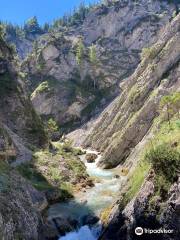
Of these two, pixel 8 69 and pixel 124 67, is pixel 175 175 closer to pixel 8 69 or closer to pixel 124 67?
pixel 8 69

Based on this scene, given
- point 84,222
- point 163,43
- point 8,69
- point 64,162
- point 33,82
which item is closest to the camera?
point 84,222

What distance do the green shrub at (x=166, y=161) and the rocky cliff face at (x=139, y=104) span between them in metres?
44.1

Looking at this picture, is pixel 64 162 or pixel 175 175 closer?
pixel 175 175

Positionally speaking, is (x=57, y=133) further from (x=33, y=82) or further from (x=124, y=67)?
(x=124, y=67)

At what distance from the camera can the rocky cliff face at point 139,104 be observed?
8575 centimetres

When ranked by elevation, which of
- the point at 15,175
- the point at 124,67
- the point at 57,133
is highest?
the point at 124,67

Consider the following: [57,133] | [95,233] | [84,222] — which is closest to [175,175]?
[95,233]

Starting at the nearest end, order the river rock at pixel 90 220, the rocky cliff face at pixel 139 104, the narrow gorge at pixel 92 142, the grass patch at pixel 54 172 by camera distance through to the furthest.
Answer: the narrow gorge at pixel 92 142, the river rock at pixel 90 220, the grass patch at pixel 54 172, the rocky cliff face at pixel 139 104

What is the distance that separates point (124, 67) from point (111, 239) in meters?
143

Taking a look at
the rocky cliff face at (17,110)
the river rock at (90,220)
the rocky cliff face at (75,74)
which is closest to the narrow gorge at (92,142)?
the river rock at (90,220)

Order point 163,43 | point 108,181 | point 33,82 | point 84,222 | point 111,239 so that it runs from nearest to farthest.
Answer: point 111,239, point 84,222, point 108,181, point 163,43, point 33,82

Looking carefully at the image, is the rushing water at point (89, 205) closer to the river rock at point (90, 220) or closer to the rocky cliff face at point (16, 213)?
the river rock at point (90, 220)

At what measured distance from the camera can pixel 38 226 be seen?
4216 centimetres

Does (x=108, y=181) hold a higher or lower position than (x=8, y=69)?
lower
